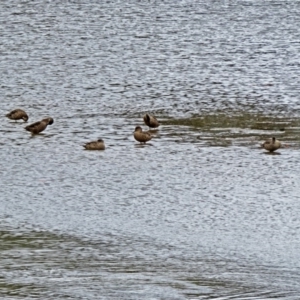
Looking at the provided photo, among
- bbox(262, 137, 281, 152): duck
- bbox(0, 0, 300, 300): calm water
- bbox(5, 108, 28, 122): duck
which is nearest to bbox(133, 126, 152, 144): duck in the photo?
bbox(0, 0, 300, 300): calm water

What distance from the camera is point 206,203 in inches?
373

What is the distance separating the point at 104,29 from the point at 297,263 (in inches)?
487

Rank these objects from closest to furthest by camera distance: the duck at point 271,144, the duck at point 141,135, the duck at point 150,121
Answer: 1. the duck at point 271,144
2. the duck at point 141,135
3. the duck at point 150,121

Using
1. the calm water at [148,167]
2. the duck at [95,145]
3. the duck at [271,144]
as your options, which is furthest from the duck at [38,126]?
the duck at [271,144]

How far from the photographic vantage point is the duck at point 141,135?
1171cm

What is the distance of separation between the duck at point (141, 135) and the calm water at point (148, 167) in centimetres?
8

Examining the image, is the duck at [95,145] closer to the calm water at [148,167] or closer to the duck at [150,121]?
the calm water at [148,167]

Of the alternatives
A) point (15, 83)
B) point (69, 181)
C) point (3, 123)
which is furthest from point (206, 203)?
point (15, 83)

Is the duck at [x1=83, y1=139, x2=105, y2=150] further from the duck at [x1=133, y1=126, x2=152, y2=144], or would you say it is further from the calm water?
the duck at [x1=133, y1=126, x2=152, y2=144]

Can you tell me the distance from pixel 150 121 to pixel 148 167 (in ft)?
5.44

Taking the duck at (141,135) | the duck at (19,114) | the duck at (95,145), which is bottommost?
the duck at (19,114)

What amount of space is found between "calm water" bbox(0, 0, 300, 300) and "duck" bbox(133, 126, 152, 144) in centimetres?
8

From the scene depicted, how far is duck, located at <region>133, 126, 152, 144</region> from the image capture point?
11711mm

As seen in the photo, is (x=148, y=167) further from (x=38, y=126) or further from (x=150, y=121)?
(x=38, y=126)
